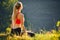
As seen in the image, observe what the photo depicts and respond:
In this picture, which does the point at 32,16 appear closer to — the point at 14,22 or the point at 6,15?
the point at 6,15

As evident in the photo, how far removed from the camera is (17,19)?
6.77 metres

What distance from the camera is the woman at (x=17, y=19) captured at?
265 inches

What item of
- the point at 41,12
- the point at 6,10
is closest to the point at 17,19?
the point at 6,10

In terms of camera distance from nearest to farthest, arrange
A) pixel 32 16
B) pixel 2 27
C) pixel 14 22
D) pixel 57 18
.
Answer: pixel 14 22 < pixel 2 27 < pixel 57 18 < pixel 32 16

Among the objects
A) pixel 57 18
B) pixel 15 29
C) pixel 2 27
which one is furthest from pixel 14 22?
pixel 57 18

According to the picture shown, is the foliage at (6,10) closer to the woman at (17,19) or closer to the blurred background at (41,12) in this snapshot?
the blurred background at (41,12)

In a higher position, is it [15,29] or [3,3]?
[3,3]

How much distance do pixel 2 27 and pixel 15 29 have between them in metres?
14.1

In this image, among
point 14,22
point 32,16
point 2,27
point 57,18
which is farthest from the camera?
point 32,16

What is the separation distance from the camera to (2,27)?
20.8m

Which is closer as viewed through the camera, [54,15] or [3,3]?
[3,3]

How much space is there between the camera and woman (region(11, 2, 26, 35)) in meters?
6.74

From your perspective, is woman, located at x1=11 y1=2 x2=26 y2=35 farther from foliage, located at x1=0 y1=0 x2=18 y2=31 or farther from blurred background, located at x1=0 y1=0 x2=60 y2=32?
blurred background, located at x1=0 y1=0 x2=60 y2=32

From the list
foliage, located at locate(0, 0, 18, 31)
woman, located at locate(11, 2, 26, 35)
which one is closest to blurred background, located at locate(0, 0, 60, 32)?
foliage, located at locate(0, 0, 18, 31)
